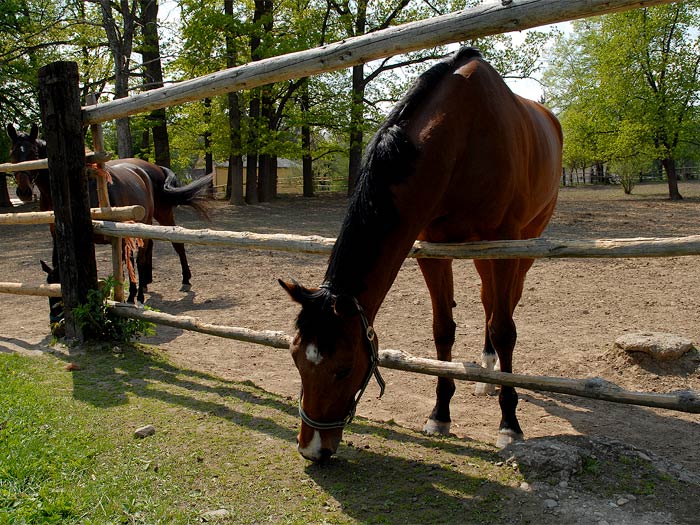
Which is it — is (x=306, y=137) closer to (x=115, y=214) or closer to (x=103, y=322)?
(x=115, y=214)

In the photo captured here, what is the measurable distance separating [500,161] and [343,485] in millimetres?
1980

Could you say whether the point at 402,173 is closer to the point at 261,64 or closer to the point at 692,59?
the point at 261,64

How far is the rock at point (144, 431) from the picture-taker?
3033 millimetres

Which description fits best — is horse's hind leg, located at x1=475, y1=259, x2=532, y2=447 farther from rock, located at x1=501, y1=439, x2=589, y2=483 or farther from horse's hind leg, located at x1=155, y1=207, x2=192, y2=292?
horse's hind leg, located at x1=155, y1=207, x2=192, y2=292

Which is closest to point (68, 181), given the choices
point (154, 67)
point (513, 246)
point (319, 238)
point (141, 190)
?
point (319, 238)

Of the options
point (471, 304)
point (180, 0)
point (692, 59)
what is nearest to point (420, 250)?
point (471, 304)

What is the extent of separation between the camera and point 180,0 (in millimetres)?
17688

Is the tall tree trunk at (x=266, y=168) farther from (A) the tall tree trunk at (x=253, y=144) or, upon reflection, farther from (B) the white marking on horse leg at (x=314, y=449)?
(B) the white marking on horse leg at (x=314, y=449)

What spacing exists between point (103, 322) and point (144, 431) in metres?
1.97

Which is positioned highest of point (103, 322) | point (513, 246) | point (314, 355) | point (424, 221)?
point (424, 221)

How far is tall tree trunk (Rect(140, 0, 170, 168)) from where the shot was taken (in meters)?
17.2

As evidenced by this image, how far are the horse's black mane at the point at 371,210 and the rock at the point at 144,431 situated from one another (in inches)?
56.3

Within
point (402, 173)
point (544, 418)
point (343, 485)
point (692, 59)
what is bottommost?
point (544, 418)

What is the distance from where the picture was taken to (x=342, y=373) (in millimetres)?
2471
